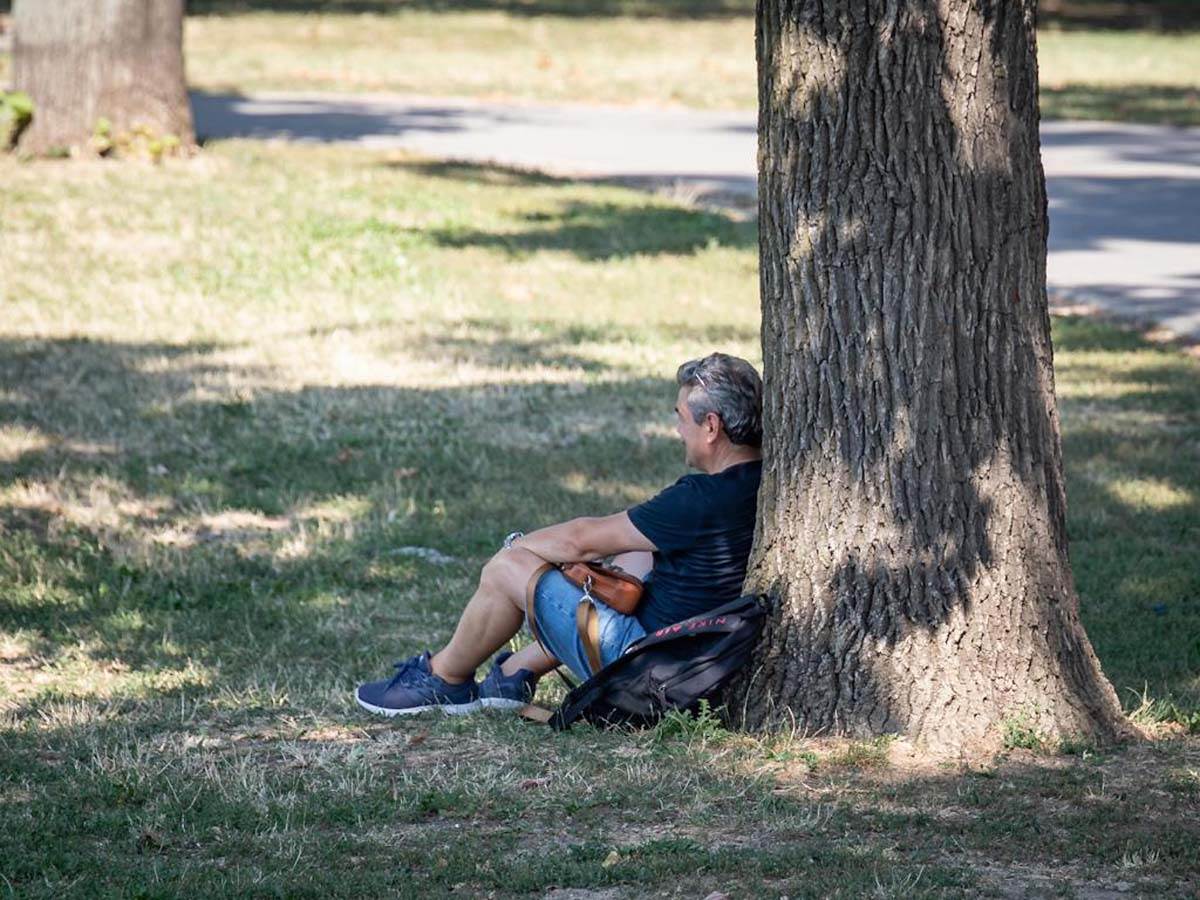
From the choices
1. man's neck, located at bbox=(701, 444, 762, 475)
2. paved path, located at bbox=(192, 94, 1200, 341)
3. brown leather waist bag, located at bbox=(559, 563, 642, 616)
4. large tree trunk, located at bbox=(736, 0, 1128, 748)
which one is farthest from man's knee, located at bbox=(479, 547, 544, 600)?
paved path, located at bbox=(192, 94, 1200, 341)

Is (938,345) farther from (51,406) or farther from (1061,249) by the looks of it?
(1061,249)

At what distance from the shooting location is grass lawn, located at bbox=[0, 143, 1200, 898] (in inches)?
166

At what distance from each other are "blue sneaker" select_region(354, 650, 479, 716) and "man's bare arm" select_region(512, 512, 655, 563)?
0.53 m

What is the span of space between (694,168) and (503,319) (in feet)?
22.3

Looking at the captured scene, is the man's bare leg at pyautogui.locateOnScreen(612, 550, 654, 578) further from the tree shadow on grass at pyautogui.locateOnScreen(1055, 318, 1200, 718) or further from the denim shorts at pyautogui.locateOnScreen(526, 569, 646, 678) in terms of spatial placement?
the tree shadow on grass at pyautogui.locateOnScreen(1055, 318, 1200, 718)

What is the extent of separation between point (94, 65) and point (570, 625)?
11592mm

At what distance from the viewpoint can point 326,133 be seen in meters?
20.1

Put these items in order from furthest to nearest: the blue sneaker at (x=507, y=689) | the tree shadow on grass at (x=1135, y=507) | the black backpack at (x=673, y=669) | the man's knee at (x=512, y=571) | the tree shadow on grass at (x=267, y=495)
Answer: the tree shadow on grass at (x=267, y=495)
the tree shadow on grass at (x=1135, y=507)
the blue sneaker at (x=507, y=689)
the man's knee at (x=512, y=571)
the black backpack at (x=673, y=669)

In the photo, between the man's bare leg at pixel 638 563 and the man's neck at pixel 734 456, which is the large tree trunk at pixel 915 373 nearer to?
the man's neck at pixel 734 456

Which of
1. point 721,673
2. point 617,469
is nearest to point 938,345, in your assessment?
point 721,673

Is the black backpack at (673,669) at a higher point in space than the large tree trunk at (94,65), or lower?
lower

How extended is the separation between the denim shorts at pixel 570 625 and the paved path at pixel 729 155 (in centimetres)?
699

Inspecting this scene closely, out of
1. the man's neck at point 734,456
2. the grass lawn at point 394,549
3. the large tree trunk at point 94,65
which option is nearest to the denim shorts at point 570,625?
the grass lawn at point 394,549

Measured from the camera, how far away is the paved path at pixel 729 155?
12.9 metres
